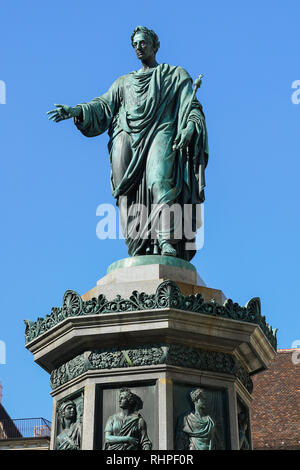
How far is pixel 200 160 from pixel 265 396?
27571mm

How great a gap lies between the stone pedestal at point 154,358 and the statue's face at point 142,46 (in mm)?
3974

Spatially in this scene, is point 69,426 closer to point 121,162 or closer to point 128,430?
point 128,430

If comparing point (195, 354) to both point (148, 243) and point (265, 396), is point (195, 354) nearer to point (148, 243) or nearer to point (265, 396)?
point (148, 243)

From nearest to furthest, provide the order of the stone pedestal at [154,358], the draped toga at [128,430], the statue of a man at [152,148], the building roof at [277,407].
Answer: the draped toga at [128,430], the stone pedestal at [154,358], the statue of a man at [152,148], the building roof at [277,407]

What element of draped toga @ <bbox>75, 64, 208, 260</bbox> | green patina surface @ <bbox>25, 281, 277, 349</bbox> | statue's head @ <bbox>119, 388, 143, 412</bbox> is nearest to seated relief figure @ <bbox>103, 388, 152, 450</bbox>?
statue's head @ <bbox>119, 388, 143, 412</bbox>

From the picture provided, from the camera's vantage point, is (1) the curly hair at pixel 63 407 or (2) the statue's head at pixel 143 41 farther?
(2) the statue's head at pixel 143 41

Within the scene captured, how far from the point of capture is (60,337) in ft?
41.2

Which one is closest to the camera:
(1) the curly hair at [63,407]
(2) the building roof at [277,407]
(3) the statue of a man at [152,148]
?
(1) the curly hair at [63,407]

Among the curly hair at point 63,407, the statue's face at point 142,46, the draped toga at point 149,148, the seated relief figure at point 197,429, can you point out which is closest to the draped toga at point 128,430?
the seated relief figure at point 197,429

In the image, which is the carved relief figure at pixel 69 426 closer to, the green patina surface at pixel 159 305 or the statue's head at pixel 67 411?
the statue's head at pixel 67 411

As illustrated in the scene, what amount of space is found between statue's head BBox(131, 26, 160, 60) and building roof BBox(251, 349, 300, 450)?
24.2 metres

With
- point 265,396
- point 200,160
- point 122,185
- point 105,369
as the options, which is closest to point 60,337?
point 105,369

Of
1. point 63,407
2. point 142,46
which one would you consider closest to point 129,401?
point 63,407

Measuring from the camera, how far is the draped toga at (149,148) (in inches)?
542
